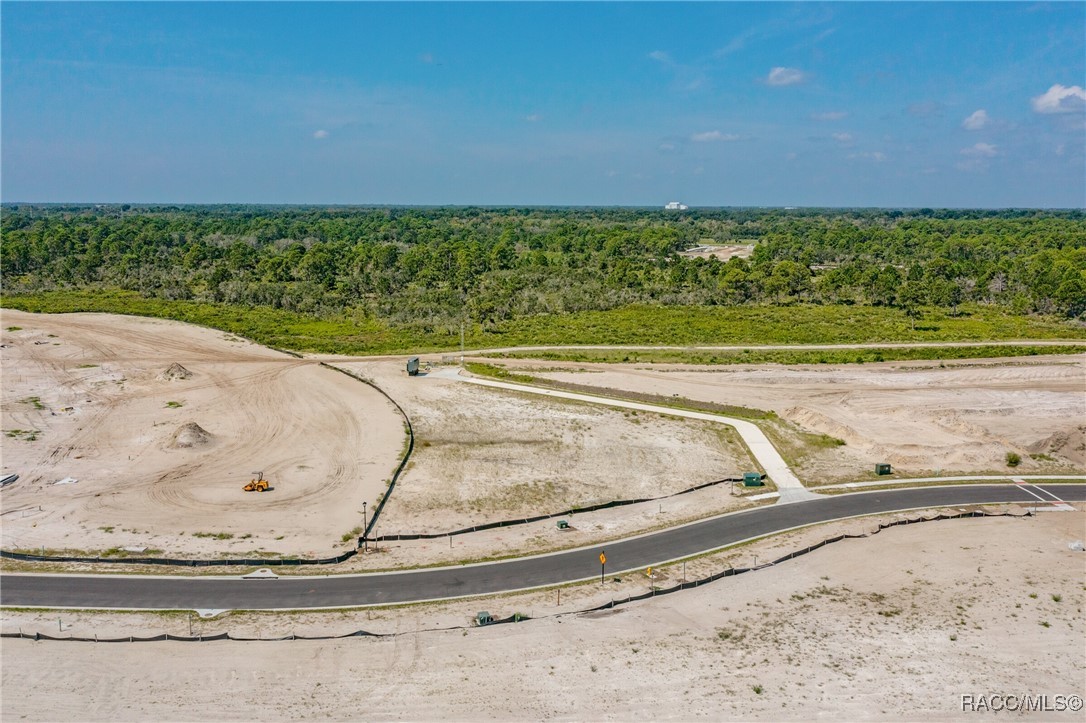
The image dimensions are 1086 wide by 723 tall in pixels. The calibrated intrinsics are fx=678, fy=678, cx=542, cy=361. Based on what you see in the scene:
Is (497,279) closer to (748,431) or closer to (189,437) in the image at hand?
(748,431)

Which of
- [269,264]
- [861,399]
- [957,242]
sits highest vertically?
[957,242]

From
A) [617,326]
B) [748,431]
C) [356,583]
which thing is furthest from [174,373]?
[617,326]

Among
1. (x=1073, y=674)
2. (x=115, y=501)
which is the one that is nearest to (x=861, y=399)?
(x=1073, y=674)

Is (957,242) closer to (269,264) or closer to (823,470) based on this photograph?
(823,470)

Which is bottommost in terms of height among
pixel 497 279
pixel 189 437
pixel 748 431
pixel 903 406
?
pixel 189 437

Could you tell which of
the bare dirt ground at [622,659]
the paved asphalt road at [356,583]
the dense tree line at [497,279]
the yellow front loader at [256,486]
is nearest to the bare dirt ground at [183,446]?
the yellow front loader at [256,486]

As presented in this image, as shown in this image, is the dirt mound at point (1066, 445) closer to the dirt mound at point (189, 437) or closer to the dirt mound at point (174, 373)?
Answer: the dirt mound at point (189, 437)
